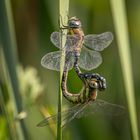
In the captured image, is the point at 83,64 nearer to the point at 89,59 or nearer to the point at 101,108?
the point at 89,59

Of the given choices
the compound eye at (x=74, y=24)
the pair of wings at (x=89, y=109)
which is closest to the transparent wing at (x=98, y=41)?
the compound eye at (x=74, y=24)

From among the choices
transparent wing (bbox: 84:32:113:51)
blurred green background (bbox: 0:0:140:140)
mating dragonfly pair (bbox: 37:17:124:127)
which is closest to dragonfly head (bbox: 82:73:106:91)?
mating dragonfly pair (bbox: 37:17:124:127)

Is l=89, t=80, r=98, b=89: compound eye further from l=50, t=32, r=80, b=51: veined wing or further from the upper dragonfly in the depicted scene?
l=50, t=32, r=80, b=51: veined wing

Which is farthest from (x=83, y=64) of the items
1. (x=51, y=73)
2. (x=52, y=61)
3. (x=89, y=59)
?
(x=51, y=73)

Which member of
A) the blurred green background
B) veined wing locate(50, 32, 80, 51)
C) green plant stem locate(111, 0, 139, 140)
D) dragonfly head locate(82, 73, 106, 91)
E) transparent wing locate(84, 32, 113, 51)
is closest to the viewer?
veined wing locate(50, 32, 80, 51)

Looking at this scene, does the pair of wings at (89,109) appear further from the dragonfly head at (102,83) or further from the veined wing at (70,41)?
the veined wing at (70,41)

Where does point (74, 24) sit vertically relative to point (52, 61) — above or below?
above

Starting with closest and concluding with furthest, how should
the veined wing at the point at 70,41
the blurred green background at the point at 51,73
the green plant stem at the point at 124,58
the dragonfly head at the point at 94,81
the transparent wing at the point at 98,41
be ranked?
the veined wing at the point at 70,41, the green plant stem at the point at 124,58, the dragonfly head at the point at 94,81, the transparent wing at the point at 98,41, the blurred green background at the point at 51,73
